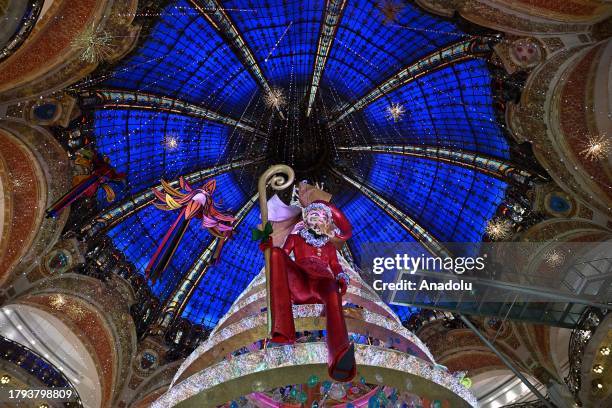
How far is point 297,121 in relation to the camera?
62.6 ft

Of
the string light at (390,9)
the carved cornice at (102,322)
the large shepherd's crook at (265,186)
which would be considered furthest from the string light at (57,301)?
the string light at (390,9)

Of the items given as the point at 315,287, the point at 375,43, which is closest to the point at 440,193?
the point at 375,43

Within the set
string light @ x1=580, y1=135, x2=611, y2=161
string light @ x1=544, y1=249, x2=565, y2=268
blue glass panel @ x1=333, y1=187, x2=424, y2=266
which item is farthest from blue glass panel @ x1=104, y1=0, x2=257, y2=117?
string light @ x1=544, y1=249, x2=565, y2=268

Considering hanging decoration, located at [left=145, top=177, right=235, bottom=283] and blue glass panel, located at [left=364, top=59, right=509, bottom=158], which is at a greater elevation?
blue glass panel, located at [left=364, top=59, right=509, bottom=158]

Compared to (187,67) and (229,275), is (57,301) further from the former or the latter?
(187,67)

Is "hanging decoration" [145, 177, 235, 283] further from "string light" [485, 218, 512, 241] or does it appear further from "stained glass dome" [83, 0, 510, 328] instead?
"string light" [485, 218, 512, 241]

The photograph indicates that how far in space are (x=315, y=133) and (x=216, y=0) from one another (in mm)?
6750

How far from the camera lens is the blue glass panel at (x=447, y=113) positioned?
605 inches

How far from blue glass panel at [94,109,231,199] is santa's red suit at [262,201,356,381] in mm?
11431

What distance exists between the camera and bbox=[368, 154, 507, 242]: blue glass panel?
56.0 ft

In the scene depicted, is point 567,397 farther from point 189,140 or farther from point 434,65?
point 189,140

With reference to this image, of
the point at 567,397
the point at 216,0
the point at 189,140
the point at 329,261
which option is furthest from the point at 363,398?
the point at 189,140

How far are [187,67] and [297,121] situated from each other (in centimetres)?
503

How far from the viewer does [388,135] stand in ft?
61.6
